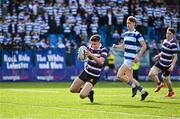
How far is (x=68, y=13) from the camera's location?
3869cm

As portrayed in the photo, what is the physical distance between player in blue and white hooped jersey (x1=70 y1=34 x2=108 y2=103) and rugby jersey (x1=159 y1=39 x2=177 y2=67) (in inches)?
134

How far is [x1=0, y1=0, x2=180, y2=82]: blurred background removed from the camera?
33.8m

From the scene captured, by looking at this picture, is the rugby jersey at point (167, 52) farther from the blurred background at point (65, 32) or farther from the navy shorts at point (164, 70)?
the blurred background at point (65, 32)

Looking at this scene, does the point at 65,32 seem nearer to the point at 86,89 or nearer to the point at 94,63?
the point at 94,63

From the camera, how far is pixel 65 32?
37.6 meters

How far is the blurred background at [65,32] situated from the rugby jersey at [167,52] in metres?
10.9

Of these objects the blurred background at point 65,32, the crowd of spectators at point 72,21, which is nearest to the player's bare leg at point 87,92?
the blurred background at point 65,32

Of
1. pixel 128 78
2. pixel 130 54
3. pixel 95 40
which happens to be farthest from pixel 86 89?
pixel 130 54

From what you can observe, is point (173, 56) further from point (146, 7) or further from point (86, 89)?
point (146, 7)

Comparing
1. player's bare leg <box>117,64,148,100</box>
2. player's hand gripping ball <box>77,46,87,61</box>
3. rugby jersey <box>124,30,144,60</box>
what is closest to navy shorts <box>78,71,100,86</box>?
player's bare leg <box>117,64,148,100</box>

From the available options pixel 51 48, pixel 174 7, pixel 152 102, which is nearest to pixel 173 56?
pixel 152 102

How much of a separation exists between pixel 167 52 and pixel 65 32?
57.1ft

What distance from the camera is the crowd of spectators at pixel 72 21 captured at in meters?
36.4

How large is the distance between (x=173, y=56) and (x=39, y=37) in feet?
56.4
